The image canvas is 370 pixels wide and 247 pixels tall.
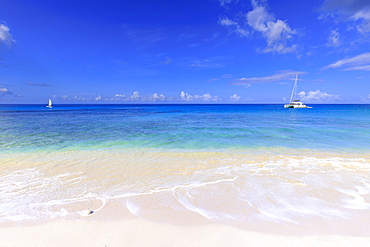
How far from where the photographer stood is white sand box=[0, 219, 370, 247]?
354 centimetres

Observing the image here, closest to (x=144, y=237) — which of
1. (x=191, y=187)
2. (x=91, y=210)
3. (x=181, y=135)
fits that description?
(x=91, y=210)

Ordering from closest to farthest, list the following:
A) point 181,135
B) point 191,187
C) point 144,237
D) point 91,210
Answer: point 144,237 < point 91,210 < point 191,187 < point 181,135

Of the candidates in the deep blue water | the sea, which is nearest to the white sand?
the sea

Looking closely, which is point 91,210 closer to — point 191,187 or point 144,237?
point 144,237

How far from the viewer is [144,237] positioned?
369cm

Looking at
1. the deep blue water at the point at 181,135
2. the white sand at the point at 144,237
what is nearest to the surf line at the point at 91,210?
the white sand at the point at 144,237

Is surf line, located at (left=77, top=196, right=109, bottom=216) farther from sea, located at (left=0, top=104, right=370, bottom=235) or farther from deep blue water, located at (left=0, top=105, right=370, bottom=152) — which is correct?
deep blue water, located at (left=0, top=105, right=370, bottom=152)

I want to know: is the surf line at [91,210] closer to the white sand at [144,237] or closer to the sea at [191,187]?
the sea at [191,187]

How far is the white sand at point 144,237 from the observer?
3535 millimetres

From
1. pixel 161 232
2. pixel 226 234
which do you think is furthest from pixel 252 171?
pixel 161 232

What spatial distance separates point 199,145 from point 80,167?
7543 millimetres

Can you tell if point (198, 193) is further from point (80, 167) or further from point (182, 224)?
point (80, 167)

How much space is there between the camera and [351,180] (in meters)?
6.52

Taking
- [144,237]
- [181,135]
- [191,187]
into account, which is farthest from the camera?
[181,135]
